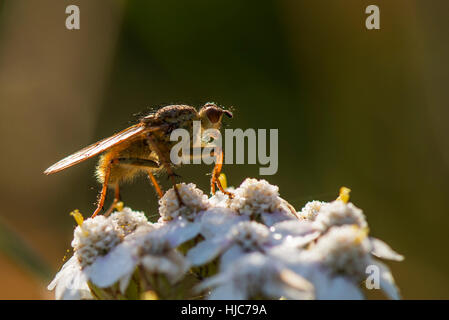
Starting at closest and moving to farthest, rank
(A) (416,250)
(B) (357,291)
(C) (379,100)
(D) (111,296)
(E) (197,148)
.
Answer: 1. (B) (357,291)
2. (D) (111,296)
3. (E) (197,148)
4. (A) (416,250)
5. (C) (379,100)

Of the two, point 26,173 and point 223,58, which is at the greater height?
point 223,58

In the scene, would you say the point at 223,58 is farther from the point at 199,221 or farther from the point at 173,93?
the point at 199,221

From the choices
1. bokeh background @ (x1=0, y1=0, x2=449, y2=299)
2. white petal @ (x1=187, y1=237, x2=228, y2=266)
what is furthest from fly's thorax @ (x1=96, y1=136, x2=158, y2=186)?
bokeh background @ (x1=0, y1=0, x2=449, y2=299)

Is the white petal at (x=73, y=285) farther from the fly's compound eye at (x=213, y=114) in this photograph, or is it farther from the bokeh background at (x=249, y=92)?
the bokeh background at (x=249, y=92)

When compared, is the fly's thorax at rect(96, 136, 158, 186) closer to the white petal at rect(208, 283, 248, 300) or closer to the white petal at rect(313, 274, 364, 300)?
the white petal at rect(208, 283, 248, 300)

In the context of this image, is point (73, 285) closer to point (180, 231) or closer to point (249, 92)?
point (180, 231)

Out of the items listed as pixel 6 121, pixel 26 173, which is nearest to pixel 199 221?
pixel 26 173
